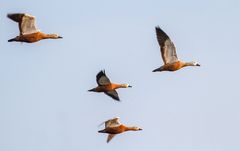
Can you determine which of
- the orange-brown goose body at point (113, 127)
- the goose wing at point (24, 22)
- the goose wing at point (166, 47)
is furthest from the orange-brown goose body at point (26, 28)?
the goose wing at point (166, 47)

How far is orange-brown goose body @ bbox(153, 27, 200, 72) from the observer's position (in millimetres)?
63000

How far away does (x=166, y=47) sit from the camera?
63281 mm

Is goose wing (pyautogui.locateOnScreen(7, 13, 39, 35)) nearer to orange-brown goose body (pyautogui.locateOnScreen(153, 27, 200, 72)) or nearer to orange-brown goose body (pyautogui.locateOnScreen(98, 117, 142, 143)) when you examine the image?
orange-brown goose body (pyautogui.locateOnScreen(98, 117, 142, 143))

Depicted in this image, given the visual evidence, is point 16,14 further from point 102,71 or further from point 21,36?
point 102,71

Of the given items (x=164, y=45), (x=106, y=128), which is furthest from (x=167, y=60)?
(x=106, y=128)

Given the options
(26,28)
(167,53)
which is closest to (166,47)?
(167,53)

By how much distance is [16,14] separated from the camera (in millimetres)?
61750

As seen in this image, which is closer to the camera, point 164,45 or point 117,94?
point 164,45

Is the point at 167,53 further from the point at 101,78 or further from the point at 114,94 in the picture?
the point at 114,94

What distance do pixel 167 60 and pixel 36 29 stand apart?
7.52 meters

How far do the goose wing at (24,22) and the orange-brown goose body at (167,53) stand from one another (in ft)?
22.7

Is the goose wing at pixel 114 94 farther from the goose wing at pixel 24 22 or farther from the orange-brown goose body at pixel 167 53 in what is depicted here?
the goose wing at pixel 24 22

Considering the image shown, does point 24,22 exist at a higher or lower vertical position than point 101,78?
higher

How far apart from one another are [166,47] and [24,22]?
7.98 m
